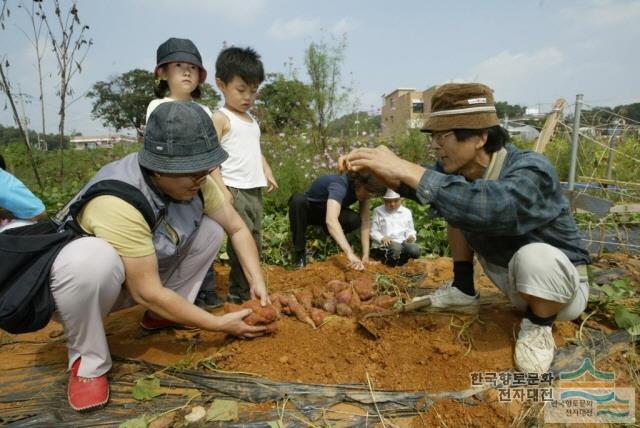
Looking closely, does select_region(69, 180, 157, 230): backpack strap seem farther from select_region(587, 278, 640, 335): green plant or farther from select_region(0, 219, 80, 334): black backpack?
select_region(587, 278, 640, 335): green plant

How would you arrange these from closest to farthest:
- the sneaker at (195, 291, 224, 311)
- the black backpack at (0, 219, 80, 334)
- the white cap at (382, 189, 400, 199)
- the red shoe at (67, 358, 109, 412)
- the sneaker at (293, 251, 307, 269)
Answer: the black backpack at (0, 219, 80, 334) < the red shoe at (67, 358, 109, 412) < the sneaker at (195, 291, 224, 311) < the white cap at (382, 189, 400, 199) < the sneaker at (293, 251, 307, 269)

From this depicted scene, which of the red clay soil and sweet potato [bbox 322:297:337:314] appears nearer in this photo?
the red clay soil

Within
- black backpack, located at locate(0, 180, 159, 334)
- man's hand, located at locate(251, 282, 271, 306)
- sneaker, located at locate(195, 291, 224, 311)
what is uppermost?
black backpack, located at locate(0, 180, 159, 334)

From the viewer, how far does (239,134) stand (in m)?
2.77

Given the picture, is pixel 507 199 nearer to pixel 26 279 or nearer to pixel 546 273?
pixel 546 273

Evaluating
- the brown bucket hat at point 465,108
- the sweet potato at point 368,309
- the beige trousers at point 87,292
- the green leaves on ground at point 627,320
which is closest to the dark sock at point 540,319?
the green leaves on ground at point 627,320

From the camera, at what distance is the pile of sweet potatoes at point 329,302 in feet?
7.71

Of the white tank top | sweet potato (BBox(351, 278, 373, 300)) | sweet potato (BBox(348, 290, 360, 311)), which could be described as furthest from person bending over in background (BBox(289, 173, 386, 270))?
the white tank top

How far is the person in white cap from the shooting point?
3537mm

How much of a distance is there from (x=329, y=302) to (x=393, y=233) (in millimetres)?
1353

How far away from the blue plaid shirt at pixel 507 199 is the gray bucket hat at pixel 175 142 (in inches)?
37.0

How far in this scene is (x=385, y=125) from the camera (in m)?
11.6

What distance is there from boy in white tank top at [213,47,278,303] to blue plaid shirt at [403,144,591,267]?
1.53 metres

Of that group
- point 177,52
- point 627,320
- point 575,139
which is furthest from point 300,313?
point 575,139
